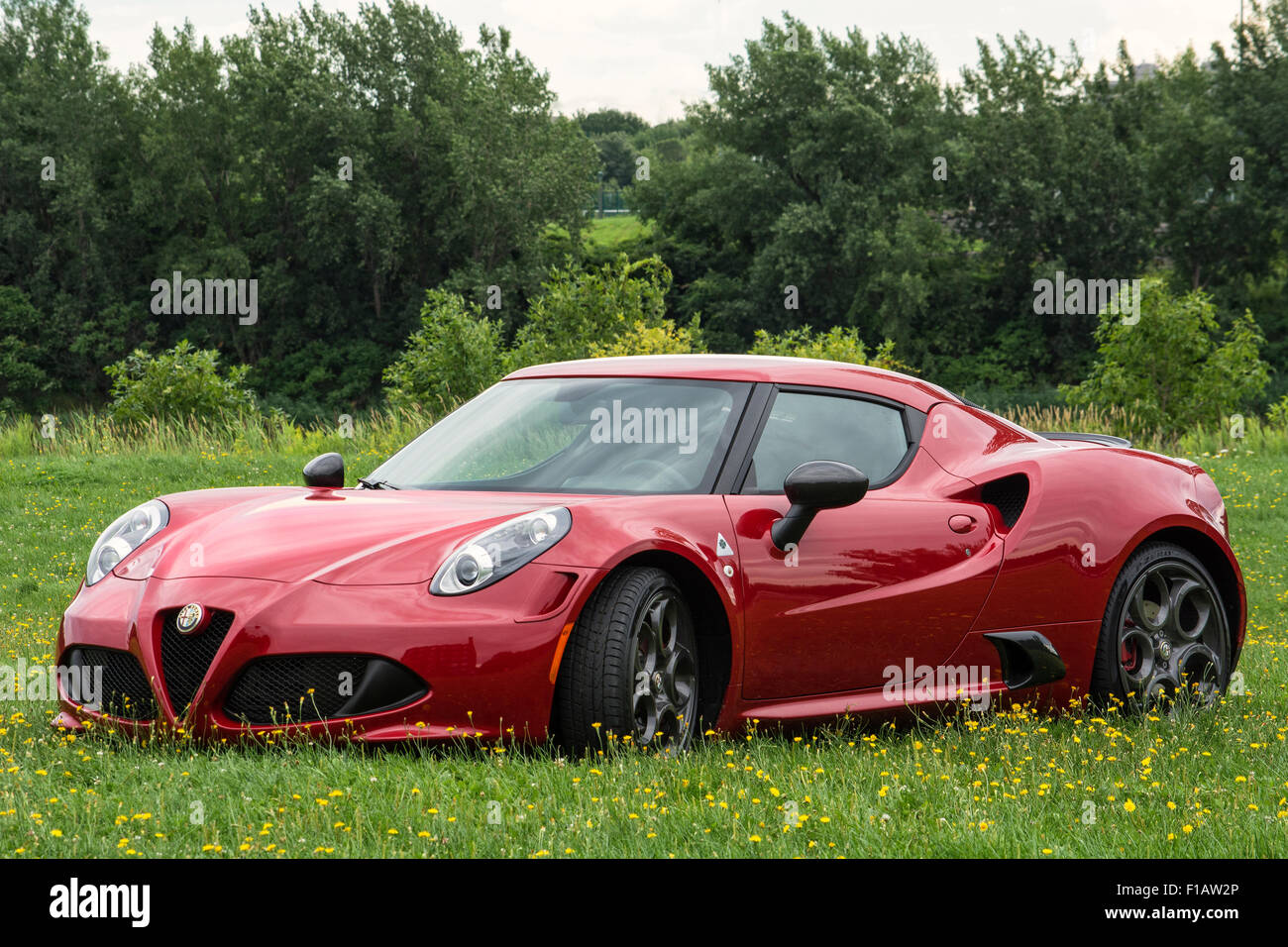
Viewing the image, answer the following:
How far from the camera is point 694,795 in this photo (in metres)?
4.05

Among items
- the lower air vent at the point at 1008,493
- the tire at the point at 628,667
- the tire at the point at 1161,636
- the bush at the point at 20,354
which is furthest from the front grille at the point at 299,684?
the bush at the point at 20,354

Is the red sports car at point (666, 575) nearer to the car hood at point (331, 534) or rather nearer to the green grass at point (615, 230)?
the car hood at point (331, 534)

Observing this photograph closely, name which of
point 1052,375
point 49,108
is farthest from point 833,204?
point 49,108

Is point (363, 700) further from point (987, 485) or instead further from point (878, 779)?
point (987, 485)

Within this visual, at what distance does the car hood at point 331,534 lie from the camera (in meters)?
4.44

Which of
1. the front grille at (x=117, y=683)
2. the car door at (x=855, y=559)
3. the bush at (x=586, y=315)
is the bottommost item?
the front grille at (x=117, y=683)

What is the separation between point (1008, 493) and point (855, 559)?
99 cm

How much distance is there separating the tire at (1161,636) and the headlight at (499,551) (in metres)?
2.63

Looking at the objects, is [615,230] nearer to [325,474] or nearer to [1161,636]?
[1161,636]

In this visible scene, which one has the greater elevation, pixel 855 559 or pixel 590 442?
pixel 590 442

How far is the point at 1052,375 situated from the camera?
191 ft

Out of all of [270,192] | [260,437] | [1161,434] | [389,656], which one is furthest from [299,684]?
[270,192]

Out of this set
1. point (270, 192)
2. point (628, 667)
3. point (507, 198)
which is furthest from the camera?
point (270, 192)

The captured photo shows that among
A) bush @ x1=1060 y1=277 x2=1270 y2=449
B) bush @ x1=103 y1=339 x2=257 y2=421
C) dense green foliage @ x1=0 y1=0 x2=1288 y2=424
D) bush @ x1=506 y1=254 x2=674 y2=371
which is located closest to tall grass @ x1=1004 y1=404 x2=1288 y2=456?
bush @ x1=1060 y1=277 x2=1270 y2=449
